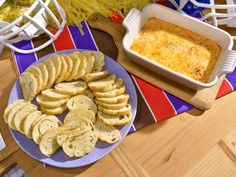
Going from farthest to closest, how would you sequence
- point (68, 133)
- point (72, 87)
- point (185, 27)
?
point (185, 27) < point (72, 87) < point (68, 133)

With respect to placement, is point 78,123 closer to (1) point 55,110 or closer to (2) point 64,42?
(1) point 55,110

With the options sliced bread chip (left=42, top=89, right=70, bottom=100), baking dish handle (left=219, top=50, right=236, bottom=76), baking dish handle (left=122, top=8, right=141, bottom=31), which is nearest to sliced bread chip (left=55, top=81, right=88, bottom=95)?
sliced bread chip (left=42, top=89, right=70, bottom=100)

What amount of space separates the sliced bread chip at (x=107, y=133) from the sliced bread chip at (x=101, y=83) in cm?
11

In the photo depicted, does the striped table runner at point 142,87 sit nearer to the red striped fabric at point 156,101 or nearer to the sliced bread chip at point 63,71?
the red striped fabric at point 156,101

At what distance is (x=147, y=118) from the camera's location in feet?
3.48

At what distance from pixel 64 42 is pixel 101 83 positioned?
25 centimetres

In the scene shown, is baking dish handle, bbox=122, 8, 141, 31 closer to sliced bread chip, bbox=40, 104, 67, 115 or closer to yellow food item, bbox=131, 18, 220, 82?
yellow food item, bbox=131, 18, 220, 82

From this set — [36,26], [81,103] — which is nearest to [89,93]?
[81,103]

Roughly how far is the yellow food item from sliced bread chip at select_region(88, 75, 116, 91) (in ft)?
0.43

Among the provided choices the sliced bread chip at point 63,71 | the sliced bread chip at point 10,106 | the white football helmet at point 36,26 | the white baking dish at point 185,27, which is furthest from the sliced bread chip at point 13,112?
the white baking dish at point 185,27

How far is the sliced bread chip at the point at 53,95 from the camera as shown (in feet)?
3.36

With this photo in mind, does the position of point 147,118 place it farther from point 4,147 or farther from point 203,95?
point 4,147

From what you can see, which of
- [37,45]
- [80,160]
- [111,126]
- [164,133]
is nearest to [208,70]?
[164,133]

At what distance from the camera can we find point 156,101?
42.6 inches
